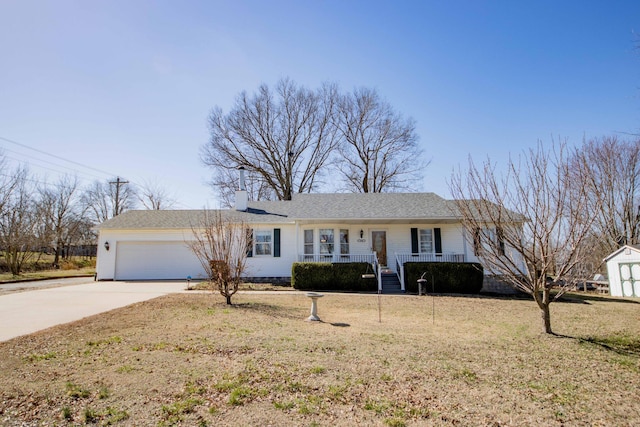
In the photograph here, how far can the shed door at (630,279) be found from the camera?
58.4ft

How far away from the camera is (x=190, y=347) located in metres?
5.71

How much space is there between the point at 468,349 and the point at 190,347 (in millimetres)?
4629

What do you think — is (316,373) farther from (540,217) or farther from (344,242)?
(344,242)

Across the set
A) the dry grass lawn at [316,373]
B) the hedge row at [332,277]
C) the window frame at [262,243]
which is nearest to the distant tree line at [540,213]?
the dry grass lawn at [316,373]

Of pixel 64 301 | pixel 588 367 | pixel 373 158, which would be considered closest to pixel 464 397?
pixel 588 367

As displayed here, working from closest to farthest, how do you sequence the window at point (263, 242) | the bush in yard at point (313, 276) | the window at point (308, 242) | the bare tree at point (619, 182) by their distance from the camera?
the bush in yard at point (313, 276)
the window at point (308, 242)
the window at point (263, 242)
the bare tree at point (619, 182)

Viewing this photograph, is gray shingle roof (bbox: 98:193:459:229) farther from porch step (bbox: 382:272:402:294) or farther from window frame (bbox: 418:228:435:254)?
porch step (bbox: 382:272:402:294)

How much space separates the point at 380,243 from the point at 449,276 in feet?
13.4

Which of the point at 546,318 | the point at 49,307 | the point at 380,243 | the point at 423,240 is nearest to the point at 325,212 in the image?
the point at 380,243

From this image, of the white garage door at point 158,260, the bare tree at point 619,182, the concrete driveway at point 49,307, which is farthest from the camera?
the bare tree at point 619,182

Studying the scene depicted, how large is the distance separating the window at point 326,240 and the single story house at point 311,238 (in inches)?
2.0

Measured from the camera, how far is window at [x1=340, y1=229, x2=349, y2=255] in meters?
18.0

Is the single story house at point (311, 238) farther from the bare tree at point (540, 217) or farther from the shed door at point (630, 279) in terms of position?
the bare tree at point (540, 217)

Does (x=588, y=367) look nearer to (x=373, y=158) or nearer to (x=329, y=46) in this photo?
(x=329, y=46)
